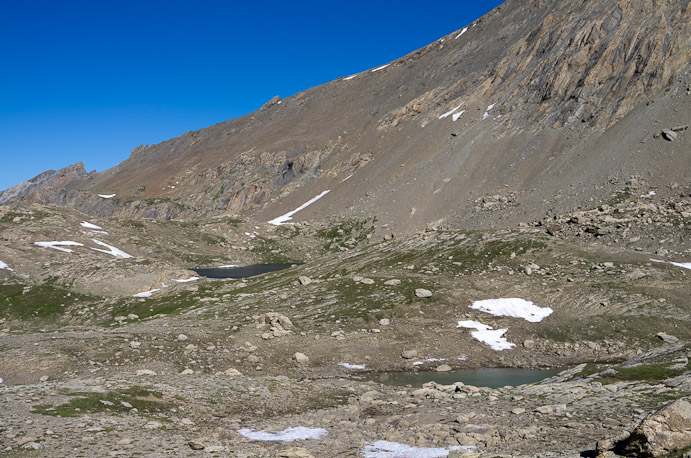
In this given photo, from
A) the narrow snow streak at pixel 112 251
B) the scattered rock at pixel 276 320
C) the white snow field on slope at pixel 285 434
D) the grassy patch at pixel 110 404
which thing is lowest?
the white snow field on slope at pixel 285 434

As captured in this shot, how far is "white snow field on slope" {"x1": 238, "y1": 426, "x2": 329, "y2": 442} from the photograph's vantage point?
21.4m

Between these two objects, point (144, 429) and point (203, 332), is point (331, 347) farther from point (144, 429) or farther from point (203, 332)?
point (144, 429)

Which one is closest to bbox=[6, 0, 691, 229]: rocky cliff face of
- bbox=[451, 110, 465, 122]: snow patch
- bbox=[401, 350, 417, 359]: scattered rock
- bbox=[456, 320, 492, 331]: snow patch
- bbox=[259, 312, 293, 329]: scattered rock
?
bbox=[451, 110, 465, 122]: snow patch

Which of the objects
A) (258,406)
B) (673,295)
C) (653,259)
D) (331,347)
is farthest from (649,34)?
(258,406)

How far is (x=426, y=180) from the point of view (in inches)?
5182

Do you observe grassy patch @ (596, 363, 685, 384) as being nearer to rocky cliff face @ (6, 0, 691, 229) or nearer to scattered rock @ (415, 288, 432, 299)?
scattered rock @ (415, 288, 432, 299)

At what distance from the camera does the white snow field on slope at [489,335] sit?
4164 cm

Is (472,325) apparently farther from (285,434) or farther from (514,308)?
(285,434)

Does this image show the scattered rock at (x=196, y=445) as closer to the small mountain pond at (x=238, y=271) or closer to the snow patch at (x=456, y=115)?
the small mountain pond at (x=238, y=271)

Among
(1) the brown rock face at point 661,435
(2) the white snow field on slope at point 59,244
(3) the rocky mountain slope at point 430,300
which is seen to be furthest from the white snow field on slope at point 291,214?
(1) the brown rock face at point 661,435

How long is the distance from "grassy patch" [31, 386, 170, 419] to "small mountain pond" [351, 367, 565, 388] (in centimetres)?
1554

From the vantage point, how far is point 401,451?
1895 cm

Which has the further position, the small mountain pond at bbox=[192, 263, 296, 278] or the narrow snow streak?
the narrow snow streak

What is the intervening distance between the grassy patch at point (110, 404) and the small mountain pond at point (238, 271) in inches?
3067
